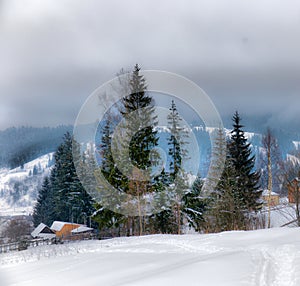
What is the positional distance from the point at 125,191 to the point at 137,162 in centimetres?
171

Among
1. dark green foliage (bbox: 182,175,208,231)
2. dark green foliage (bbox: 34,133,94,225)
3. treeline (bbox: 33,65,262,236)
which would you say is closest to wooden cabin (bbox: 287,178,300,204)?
treeline (bbox: 33,65,262,236)

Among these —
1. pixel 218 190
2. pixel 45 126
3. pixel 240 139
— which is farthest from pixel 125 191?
pixel 45 126

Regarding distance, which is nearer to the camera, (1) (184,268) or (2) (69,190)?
(1) (184,268)

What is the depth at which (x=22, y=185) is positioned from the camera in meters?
55.2

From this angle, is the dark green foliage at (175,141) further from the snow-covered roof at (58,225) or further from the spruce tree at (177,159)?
the snow-covered roof at (58,225)

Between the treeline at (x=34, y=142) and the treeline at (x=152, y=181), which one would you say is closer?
the treeline at (x=152, y=181)

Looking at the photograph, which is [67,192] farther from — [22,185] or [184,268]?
[184,268]

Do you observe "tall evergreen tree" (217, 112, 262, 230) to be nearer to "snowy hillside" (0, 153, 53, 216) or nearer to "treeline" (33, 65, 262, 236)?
"treeline" (33, 65, 262, 236)

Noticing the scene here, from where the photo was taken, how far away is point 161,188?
20328mm

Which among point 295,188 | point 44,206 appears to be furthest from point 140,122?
point 44,206

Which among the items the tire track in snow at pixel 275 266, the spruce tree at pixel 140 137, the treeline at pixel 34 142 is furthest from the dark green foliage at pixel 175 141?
the treeline at pixel 34 142

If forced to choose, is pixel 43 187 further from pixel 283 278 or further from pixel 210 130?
pixel 283 278

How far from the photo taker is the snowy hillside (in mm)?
47594

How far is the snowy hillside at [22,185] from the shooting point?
47.6 metres
